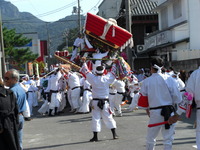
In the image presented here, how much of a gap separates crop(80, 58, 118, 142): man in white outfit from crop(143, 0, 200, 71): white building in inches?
421

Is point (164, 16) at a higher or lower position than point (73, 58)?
higher

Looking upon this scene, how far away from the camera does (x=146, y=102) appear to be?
704 centimetres

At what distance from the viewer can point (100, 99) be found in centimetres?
1024

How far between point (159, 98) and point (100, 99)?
359 cm

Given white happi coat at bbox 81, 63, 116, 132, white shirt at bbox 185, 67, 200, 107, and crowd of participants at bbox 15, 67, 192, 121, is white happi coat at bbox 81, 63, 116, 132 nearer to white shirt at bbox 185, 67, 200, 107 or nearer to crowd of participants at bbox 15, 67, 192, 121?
white shirt at bbox 185, 67, 200, 107

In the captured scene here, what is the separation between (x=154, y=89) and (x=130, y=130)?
4.64 meters

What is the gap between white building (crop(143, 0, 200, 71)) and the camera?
880 inches

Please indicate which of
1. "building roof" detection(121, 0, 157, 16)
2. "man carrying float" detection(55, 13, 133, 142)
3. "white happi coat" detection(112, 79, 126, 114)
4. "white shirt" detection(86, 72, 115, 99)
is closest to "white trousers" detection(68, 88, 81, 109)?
"white happi coat" detection(112, 79, 126, 114)

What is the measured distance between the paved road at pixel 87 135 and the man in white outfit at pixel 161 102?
6.24ft

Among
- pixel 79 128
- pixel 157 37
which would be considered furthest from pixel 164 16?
pixel 79 128

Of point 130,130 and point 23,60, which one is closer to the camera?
point 130,130

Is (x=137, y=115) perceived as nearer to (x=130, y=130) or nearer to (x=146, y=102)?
(x=130, y=130)

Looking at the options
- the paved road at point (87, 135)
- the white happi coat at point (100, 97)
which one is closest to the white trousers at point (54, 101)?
the paved road at point (87, 135)

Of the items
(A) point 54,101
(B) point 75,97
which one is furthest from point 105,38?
(B) point 75,97
